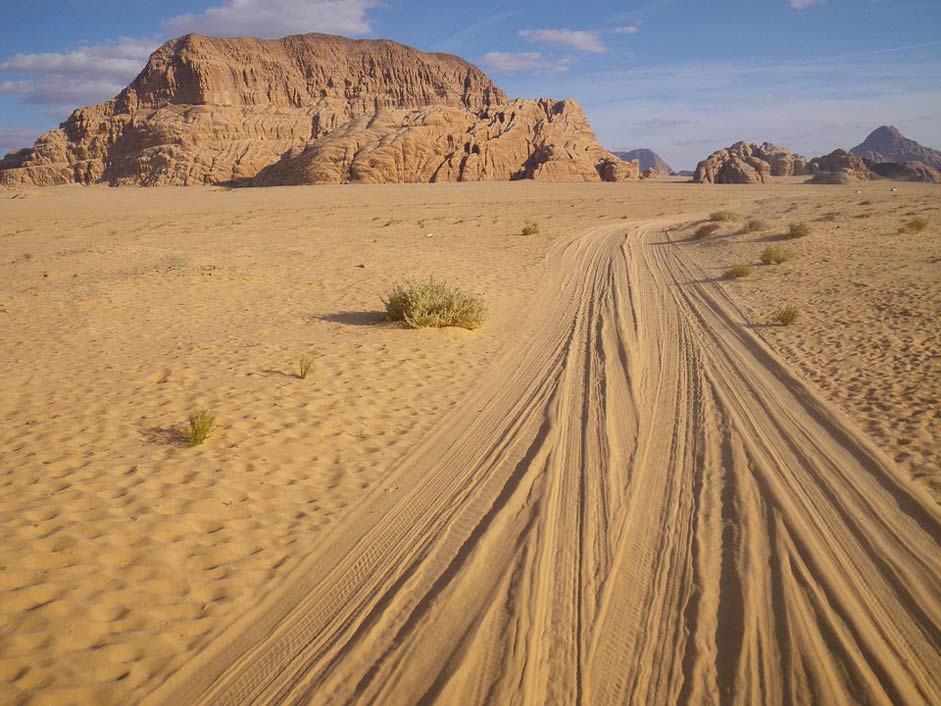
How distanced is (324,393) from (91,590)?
3393 mm

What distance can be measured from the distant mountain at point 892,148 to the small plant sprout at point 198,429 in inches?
7351

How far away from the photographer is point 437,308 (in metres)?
9.38

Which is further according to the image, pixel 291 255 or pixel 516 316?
pixel 291 255

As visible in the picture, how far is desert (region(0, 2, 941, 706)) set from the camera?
298 cm

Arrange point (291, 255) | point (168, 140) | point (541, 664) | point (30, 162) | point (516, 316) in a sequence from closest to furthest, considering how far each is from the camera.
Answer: point (541, 664), point (516, 316), point (291, 255), point (168, 140), point (30, 162)

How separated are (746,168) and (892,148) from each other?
141928mm

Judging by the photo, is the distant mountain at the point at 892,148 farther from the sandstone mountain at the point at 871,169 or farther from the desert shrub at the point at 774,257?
the desert shrub at the point at 774,257

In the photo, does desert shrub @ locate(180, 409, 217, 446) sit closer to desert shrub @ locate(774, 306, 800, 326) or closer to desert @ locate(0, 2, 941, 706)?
desert @ locate(0, 2, 941, 706)

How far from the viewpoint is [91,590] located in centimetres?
343

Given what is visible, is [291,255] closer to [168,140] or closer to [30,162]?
[168,140]

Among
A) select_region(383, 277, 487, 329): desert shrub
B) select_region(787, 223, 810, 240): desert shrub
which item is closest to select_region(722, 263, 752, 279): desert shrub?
select_region(787, 223, 810, 240): desert shrub

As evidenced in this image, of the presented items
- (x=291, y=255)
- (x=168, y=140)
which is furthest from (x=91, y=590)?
(x=168, y=140)

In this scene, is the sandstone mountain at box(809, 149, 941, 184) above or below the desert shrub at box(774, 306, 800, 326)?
above

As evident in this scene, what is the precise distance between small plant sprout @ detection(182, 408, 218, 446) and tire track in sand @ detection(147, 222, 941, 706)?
1940mm
